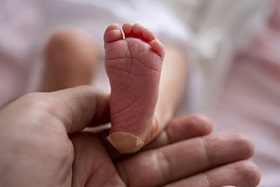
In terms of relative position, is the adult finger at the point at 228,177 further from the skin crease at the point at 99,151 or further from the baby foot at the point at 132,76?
the baby foot at the point at 132,76

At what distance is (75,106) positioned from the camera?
66cm

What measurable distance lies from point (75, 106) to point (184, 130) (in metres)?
0.23

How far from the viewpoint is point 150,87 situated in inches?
24.7

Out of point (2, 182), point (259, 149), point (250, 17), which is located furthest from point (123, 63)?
point (250, 17)

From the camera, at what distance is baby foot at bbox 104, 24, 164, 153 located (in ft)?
1.99

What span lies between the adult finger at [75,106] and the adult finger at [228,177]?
16 cm

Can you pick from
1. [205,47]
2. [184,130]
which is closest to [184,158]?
[184,130]

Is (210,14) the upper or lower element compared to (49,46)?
upper

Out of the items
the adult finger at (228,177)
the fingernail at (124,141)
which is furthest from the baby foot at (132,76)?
the adult finger at (228,177)

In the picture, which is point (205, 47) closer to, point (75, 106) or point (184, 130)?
point (184, 130)

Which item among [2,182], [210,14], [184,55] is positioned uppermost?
[210,14]

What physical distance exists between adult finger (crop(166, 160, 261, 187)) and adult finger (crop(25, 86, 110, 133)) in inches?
6.5

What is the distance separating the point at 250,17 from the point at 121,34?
23.0 inches

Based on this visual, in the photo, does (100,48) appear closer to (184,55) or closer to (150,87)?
(184,55)
